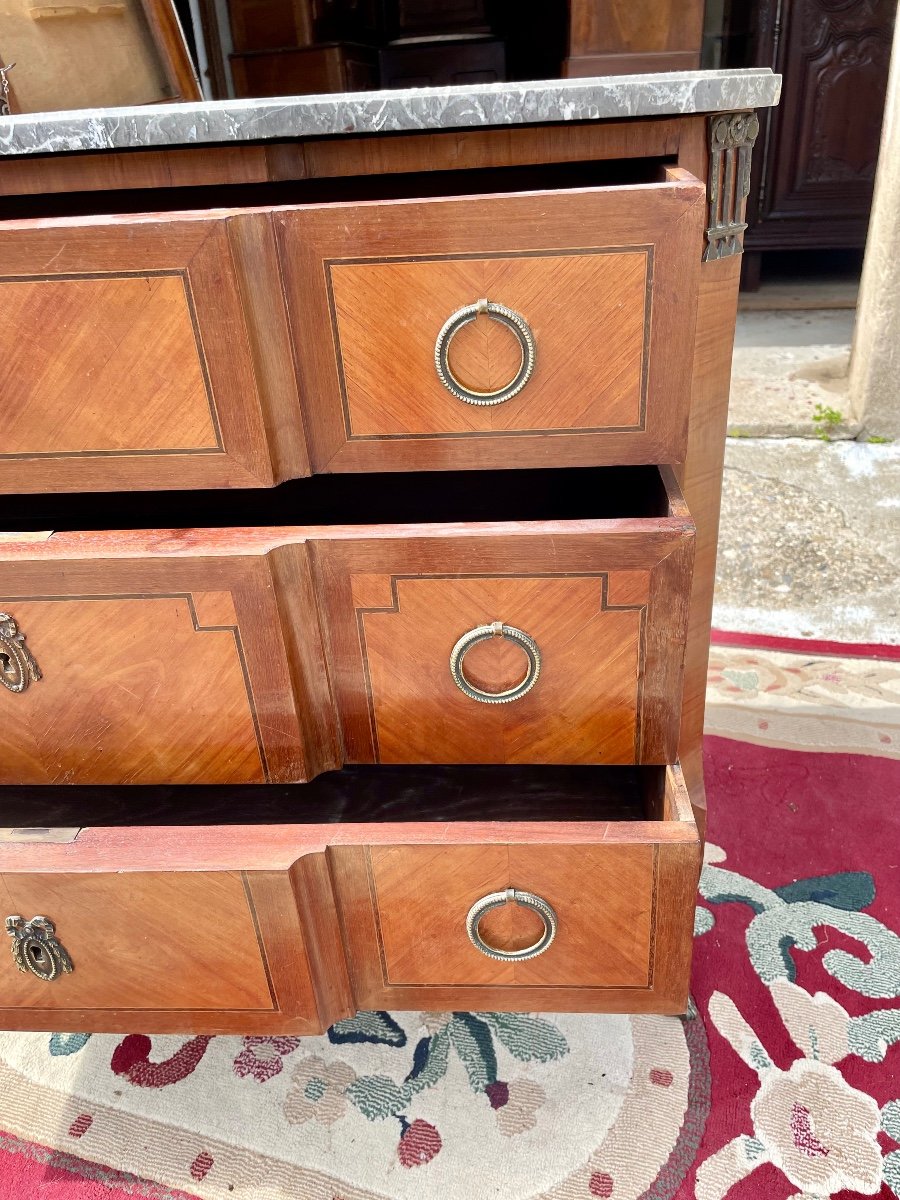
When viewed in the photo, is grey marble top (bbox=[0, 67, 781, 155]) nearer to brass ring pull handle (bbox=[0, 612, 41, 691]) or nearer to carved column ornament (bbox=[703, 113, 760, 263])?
carved column ornament (bbox=[703, 113, 760, 263])

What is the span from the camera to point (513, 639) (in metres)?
0.59

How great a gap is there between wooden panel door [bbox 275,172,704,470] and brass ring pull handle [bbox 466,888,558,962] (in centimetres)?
28

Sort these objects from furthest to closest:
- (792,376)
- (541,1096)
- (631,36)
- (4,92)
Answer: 1. (792,376)
2. (631,36)
3. (4,92)
4. (541,1096)

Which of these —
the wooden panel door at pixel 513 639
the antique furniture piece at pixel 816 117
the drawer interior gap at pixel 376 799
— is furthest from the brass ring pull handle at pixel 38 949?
A: the antique furniture piece at pixel 816 117

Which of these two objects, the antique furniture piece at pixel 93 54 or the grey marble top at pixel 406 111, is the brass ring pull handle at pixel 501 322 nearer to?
the grey marble top at pixel 406 111

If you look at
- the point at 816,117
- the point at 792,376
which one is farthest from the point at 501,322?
the point at 816,117

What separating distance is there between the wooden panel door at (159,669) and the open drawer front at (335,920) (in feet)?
0.26

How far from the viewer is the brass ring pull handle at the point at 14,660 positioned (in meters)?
0.60

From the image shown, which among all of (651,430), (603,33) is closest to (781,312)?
(603,33)

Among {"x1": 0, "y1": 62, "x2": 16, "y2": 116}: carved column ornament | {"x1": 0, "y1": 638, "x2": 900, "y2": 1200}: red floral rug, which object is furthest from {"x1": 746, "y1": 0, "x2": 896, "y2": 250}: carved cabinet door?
{"x1": 0, "y1": 638, "x2": 900, "y2": 1200}: red floral rug

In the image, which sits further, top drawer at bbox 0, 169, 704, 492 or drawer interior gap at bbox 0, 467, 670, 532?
drawer interior gap at bbox 0, 467, 670, 532

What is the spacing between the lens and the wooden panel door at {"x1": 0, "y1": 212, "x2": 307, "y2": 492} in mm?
511

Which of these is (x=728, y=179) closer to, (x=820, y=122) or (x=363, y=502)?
(x=363, y=502)

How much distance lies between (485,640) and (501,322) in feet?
0.67
